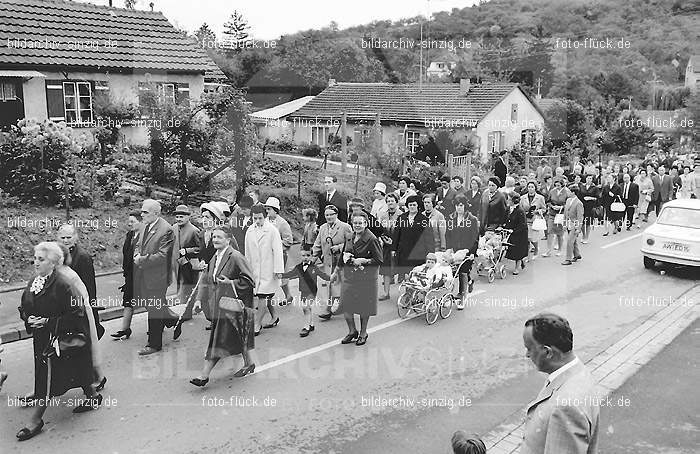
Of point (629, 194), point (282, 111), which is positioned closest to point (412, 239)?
point (629, 194)

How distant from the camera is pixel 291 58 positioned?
58031mm

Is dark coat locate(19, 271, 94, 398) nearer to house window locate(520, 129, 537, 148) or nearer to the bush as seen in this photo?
the bush

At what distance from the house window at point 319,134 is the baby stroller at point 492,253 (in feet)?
88.8

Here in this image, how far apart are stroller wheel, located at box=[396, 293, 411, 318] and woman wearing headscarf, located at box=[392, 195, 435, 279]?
39.6 inches

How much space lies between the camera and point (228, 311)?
25.6 feet

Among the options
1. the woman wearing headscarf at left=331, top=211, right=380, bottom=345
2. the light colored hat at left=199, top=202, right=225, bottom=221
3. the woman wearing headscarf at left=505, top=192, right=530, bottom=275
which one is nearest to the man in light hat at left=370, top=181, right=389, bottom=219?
the woman wearing headscarf at left=505, top=192, right=530, bottom=275

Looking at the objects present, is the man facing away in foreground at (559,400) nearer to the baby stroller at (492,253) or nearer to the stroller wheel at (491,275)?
the baby stroller at (492,253)

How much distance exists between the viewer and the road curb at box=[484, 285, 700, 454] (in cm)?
665

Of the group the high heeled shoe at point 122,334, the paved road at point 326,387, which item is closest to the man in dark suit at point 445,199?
the paved road at point 326,387

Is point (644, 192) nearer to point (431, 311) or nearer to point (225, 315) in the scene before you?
point (431, 311)

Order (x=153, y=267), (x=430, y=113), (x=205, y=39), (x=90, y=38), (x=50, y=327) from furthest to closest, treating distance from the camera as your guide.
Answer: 1. (x=205, y=39)
2. (x=430, y=113)
3. (x=90, y=38)
4. (x=153, y=267)
5. (x=50, y=327)

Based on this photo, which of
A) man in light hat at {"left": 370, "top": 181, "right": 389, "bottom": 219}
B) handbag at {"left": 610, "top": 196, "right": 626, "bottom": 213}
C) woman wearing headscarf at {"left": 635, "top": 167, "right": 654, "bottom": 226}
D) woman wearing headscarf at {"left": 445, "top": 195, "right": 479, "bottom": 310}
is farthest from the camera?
woman wearing headscarf at {"left": 635, "top": 167, "right": 654, "bottom": 226}

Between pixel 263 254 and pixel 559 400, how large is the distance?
6.75 meters

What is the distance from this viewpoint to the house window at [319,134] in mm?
40656
